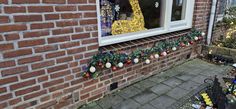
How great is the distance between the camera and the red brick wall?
1550 millimetres

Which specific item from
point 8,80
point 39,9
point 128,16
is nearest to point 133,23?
point 128,16

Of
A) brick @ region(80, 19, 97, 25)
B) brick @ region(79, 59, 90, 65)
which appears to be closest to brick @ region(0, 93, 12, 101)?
brick @ region(79, 59, 90, 65)

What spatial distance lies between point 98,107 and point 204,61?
8.34 ft

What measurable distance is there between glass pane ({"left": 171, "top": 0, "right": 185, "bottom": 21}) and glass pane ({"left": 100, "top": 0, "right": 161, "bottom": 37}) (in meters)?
0.34

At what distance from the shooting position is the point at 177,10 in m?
3.32

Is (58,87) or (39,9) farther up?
(39,9)

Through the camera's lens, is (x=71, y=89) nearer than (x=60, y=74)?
No

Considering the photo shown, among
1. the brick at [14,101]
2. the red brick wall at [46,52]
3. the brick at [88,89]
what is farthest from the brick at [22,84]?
the brick at [88,89]

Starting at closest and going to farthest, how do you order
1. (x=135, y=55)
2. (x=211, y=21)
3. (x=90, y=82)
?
1. (x=90, y=82)
2. (x=135, y=55)
3. (x=211, y=21)

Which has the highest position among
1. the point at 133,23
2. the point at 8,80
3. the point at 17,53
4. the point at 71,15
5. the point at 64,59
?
the point at 71,15

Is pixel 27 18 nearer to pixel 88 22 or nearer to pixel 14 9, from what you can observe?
pixel 14 9

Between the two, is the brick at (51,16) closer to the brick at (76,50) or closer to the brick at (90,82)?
the brick at (76,50)

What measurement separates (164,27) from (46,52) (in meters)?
1.97

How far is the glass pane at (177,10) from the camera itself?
3221 millimetres
